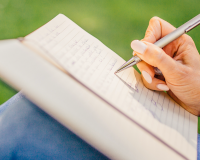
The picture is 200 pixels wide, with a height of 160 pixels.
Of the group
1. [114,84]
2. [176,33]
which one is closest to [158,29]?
[176,33]

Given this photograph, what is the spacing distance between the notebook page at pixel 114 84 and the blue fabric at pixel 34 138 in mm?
197

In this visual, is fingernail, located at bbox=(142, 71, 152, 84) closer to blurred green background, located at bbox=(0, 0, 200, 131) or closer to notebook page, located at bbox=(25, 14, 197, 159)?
notebook page, located at bbox=(25, 14, 197, 159)

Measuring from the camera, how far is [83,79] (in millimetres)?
365

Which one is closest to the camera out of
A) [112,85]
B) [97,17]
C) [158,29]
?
[112,85]

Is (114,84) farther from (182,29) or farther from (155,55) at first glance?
(182,29)

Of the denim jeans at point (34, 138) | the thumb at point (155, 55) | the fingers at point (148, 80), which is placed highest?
the thumb at point (155, 55)

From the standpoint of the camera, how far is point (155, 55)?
45cm

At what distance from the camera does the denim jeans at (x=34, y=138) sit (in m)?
0.43

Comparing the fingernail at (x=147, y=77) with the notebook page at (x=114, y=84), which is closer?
the notebook page at (x=114, y=84)

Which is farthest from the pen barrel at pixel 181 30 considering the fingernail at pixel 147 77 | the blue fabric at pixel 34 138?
the blue fabric at pixel 34 138

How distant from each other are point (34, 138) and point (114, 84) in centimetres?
29

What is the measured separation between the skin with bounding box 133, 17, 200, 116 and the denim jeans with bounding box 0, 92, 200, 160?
32cm

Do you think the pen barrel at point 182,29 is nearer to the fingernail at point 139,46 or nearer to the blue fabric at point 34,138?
the fingernail at point 139,46

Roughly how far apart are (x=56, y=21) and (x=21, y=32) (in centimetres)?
59
